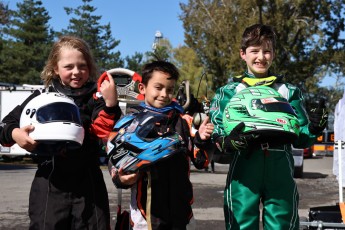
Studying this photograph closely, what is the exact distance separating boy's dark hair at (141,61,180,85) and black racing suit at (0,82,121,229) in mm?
323

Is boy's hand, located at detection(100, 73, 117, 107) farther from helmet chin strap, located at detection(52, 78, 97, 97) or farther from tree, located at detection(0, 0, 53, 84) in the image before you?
tree, located at detection(0, 0, 53, 84)

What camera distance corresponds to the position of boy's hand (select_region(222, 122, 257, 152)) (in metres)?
3.72

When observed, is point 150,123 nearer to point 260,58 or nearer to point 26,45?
point 260,58

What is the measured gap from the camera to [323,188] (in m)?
14.7

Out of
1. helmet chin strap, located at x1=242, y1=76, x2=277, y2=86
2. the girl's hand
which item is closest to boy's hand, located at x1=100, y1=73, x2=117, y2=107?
the girl's hand

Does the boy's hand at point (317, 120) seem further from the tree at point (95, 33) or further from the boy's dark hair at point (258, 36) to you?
the tree at point (95, 33)

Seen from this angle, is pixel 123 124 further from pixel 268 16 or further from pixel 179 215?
pixel 268 16

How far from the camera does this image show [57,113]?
3449mm

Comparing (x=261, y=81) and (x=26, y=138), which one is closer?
(x=26, y=138)

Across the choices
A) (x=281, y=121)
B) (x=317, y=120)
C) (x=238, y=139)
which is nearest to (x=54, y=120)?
(x=238, y=139)

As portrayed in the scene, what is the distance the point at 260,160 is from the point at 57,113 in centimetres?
139

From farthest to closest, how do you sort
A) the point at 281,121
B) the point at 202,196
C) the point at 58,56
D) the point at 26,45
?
the point at 26,45 < the point at 202,196 < the point at 58,56 < the point at 281,121

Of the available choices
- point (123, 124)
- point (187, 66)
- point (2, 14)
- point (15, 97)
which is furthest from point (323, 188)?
point (187, 66)

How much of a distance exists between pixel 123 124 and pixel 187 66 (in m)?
51.2
